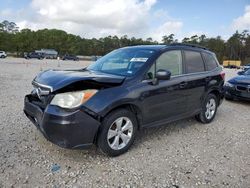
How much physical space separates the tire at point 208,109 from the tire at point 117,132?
218cm

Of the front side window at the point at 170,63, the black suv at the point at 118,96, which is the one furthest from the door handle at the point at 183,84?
the front side window at the point at 170,63

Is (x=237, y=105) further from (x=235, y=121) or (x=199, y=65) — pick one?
(x=199, y=65)

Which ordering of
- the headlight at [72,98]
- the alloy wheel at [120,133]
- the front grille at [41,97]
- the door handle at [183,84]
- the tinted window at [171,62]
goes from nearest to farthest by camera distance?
the headlight at [72,98] < the front grille at [41,97] < the alloy wheel at [120,133] < the tinted window at [171,62] < the door handle at [183,84]

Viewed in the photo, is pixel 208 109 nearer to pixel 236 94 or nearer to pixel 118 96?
pixel 118 96

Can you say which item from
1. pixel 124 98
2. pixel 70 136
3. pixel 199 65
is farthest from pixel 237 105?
pixel 70 136

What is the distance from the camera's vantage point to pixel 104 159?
3619 millimetres

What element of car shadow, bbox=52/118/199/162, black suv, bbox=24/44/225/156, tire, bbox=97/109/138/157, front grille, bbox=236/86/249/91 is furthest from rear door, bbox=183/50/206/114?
front grille, bbox=236/86/249/91

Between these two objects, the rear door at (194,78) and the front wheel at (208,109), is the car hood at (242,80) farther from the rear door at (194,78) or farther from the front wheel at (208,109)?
the rear door at (194,78)

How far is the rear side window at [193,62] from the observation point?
492cm

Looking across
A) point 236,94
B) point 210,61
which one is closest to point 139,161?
point 210,61

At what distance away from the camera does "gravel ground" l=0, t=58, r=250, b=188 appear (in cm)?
310

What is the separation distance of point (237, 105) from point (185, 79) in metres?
4.15

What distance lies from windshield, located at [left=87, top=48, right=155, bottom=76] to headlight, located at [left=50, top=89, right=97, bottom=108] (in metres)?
0.92

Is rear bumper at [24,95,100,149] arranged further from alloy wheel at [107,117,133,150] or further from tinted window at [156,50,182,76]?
tinted window at [156,50,182,76]
